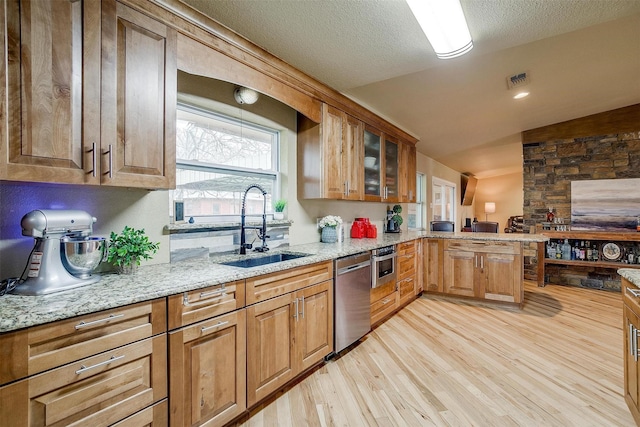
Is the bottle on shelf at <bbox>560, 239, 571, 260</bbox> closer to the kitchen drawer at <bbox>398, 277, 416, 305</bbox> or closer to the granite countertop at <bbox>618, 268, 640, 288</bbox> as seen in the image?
the kitchen drawer at <bbox>398, 277, 416, 305</bbox>

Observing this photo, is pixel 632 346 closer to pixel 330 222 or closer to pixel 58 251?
pixel 330 222

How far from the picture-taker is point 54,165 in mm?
1249

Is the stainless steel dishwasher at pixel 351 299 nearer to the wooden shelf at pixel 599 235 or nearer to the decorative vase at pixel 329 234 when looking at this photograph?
the decorative vase at pixel 329 234

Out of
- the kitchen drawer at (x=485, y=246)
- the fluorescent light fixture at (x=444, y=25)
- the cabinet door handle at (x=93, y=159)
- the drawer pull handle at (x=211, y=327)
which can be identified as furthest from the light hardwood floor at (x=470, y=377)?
the fluorescent light fixture at (x=444, y=25)

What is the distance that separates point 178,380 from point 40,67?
1.45 metres

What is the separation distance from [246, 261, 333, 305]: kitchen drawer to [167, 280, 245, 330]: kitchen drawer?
86 millimetres

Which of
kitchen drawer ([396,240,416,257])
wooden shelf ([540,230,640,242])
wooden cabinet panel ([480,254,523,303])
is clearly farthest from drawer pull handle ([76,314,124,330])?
wooden shelf ([540,230,640,242])

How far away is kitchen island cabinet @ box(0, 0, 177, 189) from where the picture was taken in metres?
1.17

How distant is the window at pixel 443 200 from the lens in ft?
23.6

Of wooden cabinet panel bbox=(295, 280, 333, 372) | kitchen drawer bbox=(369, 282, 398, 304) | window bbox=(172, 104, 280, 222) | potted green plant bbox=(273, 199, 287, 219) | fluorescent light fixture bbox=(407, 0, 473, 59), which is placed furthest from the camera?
kitchen drawer bbox=(369, 282, 398, 304)

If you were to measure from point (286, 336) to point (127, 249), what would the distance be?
107 centimetres

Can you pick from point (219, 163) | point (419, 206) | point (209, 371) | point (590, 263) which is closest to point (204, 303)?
point (209, 371)

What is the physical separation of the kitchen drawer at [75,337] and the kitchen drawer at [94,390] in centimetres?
3

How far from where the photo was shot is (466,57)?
2.66 metres
